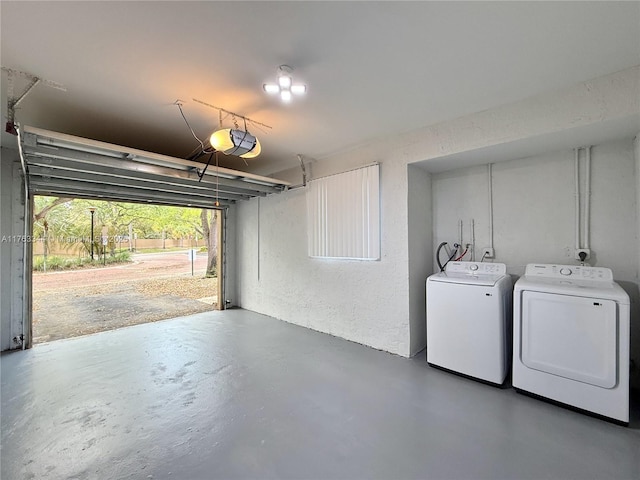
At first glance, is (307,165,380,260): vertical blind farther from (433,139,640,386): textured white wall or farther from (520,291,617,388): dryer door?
(520,291,617,388): dryer door

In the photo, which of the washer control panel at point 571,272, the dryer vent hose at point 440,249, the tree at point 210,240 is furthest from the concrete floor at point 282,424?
the tree at point 210,240

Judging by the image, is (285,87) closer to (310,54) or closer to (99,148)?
(310,54)

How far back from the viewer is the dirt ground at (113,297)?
15.2ft

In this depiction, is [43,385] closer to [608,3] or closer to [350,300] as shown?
[350,300]

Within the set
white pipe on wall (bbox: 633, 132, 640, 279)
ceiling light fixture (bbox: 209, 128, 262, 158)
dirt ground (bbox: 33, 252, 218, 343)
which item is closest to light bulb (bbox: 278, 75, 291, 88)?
ceiling light fixture (bbox: 209, 128, 262, 158)

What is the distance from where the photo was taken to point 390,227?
325 cm

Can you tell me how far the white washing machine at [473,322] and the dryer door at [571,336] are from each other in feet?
0.69

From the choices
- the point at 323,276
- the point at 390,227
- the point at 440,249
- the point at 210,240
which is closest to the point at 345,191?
the point at 390,227

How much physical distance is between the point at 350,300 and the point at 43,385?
3.23 meters

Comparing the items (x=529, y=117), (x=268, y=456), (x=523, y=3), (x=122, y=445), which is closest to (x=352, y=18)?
(x=523, y=3)

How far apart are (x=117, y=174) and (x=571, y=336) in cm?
446

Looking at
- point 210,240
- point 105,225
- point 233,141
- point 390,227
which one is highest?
point 233,141

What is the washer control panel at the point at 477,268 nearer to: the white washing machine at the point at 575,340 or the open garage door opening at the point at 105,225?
the white washing machine at the point at 575,340

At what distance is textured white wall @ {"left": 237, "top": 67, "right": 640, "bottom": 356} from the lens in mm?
2137
